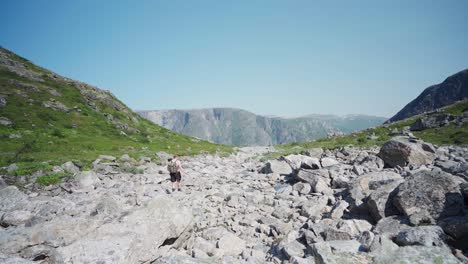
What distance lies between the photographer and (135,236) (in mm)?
7426

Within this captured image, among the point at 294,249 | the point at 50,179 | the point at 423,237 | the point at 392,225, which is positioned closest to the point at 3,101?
the point at 50,179

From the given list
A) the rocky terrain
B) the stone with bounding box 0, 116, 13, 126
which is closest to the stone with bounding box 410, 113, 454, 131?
the rocky terrain

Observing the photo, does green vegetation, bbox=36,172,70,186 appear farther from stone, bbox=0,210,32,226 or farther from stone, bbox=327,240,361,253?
stone, bbox=327,240,361,253

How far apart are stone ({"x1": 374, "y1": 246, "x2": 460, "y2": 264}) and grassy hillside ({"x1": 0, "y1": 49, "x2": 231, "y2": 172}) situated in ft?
82.1

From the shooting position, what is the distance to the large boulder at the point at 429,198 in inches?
336

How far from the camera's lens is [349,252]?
22.4 feet

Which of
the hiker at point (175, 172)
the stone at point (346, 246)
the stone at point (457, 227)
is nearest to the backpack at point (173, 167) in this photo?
the hiker at point (175, 172)

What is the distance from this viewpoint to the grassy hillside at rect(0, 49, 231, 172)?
2958cm

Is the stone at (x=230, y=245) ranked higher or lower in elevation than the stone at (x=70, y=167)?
lower

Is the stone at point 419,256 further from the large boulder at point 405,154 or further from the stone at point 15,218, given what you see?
the large boulder at point 405,154

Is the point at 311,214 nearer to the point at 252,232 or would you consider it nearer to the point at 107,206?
the point at 252,232

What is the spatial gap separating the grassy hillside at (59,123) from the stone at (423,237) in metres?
25.3

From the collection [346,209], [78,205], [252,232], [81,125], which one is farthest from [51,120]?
[346,209]

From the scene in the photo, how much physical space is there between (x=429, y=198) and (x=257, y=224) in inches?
259
